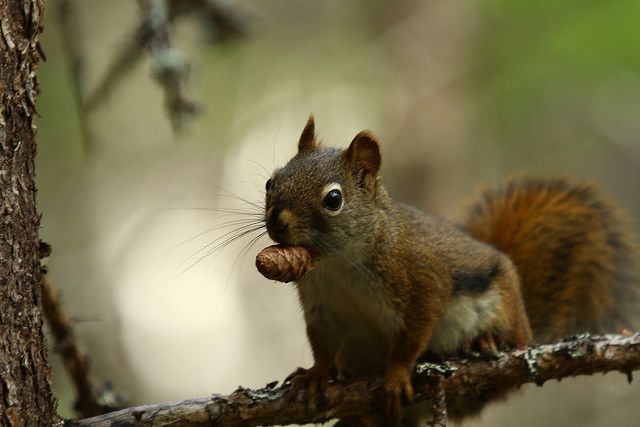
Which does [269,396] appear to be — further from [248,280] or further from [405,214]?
[248,280]

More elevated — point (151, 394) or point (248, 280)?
point (248, 280)

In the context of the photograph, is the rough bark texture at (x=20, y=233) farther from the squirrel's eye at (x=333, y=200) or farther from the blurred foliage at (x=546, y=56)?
the blurred foliage at (x=546, y=56)

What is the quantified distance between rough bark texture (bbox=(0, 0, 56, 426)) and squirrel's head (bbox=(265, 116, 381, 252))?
2.78ft

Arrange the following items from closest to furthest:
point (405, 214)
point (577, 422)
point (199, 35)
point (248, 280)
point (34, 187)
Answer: point (34, 187) < point (405, 214) < point (199, 35) < point (577, 422) < point (248, 280)

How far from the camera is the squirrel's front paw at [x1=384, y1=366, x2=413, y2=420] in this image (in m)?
2.95

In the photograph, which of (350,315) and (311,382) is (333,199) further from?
(311,382)

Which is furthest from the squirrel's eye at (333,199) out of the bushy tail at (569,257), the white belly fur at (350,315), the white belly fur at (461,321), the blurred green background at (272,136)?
the blurred green background at (272,136)

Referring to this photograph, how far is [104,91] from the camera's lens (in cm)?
306

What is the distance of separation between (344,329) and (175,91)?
122 centimetres

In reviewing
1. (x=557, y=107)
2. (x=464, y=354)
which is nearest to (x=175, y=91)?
(x=464, y=354)

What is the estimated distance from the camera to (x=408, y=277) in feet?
10.3

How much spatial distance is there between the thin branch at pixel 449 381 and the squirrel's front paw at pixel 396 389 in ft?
0.14

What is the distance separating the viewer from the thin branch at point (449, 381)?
104 inches

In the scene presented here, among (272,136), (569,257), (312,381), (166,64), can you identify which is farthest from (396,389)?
(272,136)
